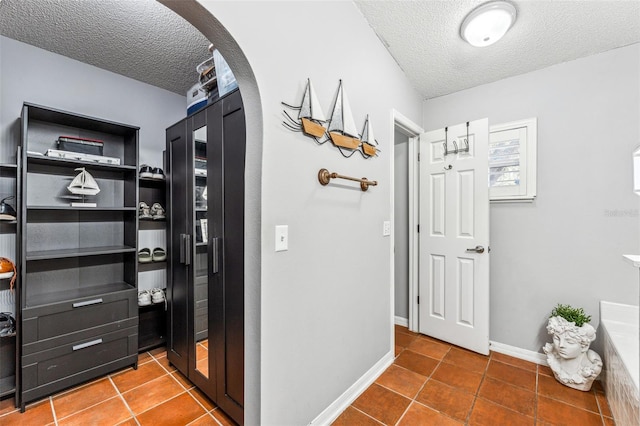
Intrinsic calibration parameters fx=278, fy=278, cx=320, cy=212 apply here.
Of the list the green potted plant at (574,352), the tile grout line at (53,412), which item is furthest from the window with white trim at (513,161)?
the tile grout line at (53,412)

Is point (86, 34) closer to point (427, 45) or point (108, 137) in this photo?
point (108, 137)

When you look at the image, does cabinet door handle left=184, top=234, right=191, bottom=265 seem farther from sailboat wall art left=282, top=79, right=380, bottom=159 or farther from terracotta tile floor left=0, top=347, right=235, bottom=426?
sailboat wall art left=282, top=79, right=380, bottom=159

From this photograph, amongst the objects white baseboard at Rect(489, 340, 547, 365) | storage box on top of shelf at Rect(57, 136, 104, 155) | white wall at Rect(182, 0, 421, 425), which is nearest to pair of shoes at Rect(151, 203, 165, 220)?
storage box on top of shelf at Rect(57, 136, 104, 155)

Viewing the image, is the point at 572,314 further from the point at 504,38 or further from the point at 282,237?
the point at 282,237

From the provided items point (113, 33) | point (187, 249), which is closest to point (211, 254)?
point (187, 249)

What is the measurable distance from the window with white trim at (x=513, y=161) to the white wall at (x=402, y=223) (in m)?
0.80

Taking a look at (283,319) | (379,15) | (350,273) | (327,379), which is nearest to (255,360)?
(283,319)

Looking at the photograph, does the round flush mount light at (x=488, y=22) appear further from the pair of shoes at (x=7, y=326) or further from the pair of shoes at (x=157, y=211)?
the pair of shoes at (x=7, y=326)

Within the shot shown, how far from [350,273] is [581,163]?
2.04m

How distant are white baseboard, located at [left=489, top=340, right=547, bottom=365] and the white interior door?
0.60ft

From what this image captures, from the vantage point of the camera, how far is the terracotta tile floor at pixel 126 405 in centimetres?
167

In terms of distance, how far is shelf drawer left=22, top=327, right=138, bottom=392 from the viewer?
1813mm

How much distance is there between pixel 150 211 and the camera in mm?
2564

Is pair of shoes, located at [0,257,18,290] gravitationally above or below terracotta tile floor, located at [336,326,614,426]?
above
